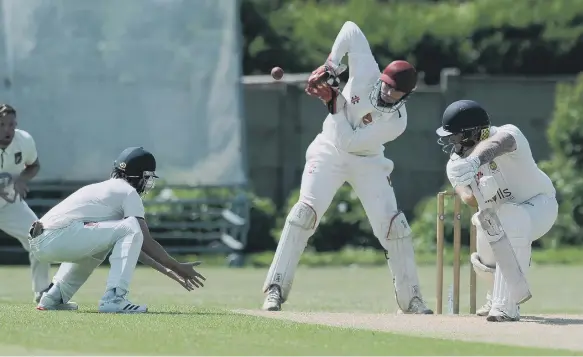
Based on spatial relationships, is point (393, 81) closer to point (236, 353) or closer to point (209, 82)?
point (236, 353)

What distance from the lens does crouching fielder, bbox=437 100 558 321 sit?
953 centimetres

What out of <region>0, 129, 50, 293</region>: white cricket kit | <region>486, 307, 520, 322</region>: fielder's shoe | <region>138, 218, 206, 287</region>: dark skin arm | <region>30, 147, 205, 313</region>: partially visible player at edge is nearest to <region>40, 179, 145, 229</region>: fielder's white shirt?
<region>30, 147, 205, 313</region>: partially visible player at edge

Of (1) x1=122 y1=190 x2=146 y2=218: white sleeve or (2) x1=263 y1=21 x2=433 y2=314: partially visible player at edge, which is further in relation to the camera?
(2) x1=263 y1=21 x2=433 y2=314: partially visible player at edge

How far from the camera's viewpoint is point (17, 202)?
11961 millimetres

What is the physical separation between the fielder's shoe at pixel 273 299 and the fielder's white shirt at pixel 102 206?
1265 mm

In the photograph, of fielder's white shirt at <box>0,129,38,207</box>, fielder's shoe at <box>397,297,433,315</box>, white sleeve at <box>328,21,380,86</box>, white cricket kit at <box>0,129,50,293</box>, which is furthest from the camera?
fielder's white shirt at <box>0,129,38,207</box>

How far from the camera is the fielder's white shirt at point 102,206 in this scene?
32.0 feet

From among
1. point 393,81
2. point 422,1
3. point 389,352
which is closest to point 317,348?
point 389,352

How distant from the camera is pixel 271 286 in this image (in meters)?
10.7

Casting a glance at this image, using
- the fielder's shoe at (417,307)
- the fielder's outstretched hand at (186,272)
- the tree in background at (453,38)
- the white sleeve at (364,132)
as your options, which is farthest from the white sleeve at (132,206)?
the tree in background at (453,38)

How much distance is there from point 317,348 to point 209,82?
9.61 meters

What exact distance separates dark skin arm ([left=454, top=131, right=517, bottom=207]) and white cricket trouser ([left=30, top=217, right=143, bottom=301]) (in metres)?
2.02

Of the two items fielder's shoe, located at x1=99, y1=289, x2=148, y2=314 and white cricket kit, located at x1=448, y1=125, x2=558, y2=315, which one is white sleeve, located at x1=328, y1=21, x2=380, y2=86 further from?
fielder's shoe, located at x1=99, y1=289, x2=148, y2=314

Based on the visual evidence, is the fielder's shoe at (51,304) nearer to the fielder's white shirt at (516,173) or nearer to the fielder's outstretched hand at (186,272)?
the fielder's outstretched hand at (186,272)
